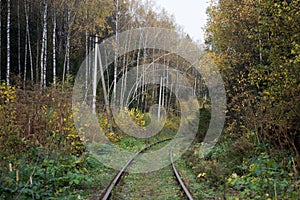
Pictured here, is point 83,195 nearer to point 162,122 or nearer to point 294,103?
point 294,103

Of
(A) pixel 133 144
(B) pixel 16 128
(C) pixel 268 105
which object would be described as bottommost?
(A) pixel 133 144

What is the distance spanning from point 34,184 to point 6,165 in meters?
0.60

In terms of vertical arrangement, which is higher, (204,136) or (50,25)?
(50,25)

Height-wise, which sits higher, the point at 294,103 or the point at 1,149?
the point at 294,103

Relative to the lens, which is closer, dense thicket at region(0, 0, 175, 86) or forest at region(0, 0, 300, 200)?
forest at region(0, 0, 300, 200)

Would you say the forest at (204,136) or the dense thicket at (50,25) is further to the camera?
the dense thicket at (50,25)

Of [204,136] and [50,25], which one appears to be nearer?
[204,136]

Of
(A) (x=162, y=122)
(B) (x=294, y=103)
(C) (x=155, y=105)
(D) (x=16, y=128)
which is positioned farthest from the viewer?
(C) (x=155, y=105)

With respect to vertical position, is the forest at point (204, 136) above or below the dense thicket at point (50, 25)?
below

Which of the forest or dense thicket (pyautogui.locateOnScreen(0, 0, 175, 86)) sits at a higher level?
dense thicket (pyautogui.locateOnScreen(0, 0, 175, 86))

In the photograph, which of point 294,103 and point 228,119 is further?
point 228,119

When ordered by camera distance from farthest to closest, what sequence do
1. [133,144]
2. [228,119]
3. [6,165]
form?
[133,144] → [228,119] → [6,165]

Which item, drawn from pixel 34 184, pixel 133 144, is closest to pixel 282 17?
pixel 34 184

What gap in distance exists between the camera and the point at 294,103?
6844mm
